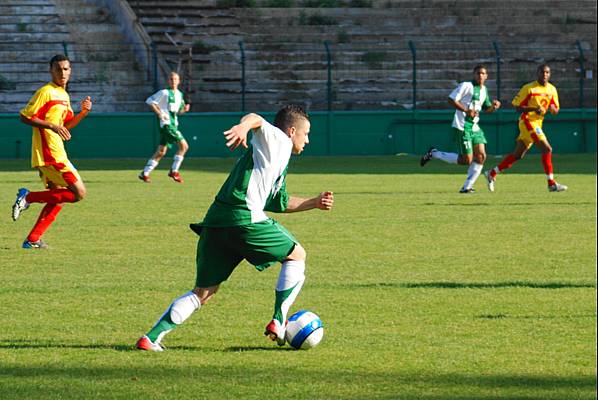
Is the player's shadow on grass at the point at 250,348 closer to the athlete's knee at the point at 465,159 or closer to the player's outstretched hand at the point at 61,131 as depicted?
the player's outstretched hand at the point at 61,131

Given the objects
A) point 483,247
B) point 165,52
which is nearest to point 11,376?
point 483,247

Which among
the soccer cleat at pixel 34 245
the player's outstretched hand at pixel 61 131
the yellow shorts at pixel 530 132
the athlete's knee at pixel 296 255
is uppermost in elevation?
the athlete's knee at pixel 296 255

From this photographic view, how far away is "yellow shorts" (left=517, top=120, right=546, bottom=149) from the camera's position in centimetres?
2162

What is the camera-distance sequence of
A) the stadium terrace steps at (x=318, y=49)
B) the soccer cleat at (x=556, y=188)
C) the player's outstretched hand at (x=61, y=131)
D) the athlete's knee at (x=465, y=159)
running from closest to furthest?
the player's outstretched hand at (x=61, y=131)
the soccer cleat at (x=556, y=188)
the athlete's knee at (x=465, y=159)
the stadium terrace steps at (x=318, y=49)

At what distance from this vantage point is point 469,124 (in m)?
21.8

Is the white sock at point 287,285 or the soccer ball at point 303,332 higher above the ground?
the white sock at point 287,285

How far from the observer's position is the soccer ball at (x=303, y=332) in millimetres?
8141

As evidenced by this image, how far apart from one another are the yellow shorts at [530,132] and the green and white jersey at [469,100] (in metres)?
0.73

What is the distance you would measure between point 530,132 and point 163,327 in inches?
580

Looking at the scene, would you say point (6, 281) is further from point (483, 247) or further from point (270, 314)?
point (483, 247)


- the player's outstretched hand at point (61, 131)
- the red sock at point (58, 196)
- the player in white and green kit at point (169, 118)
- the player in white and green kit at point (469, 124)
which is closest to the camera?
the player's outstretched hand at point (61, 131)

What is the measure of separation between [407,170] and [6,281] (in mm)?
18512

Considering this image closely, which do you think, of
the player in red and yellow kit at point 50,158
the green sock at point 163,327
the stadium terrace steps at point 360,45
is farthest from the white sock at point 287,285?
the stadium terrace steps at point 360,45

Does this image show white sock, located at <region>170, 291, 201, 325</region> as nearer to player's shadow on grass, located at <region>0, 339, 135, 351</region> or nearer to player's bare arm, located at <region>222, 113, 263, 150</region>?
player's shadow on grass, located at <region>0, 339, 135, 351</region>
